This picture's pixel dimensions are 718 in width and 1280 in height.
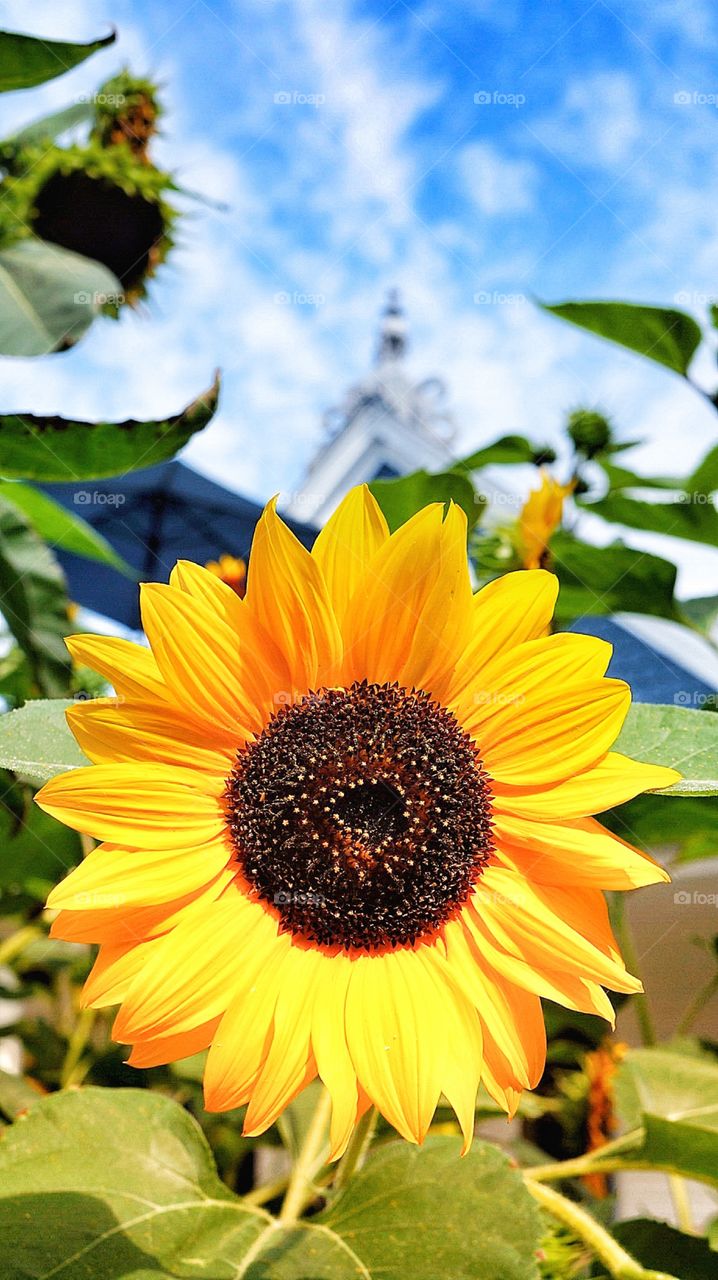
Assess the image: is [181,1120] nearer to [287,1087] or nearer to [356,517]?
[287,1087]

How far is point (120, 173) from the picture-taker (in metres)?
1.28

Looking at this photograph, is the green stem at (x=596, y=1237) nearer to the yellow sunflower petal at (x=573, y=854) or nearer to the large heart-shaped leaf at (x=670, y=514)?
the yellow sunflower petal at (x=573, y=854)

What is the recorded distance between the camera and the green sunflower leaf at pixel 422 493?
653mm

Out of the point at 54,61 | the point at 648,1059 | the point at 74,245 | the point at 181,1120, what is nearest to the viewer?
the point at 181,1120

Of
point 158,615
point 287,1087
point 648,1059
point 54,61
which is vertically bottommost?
point 648,1059

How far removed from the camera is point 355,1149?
1.74 ft

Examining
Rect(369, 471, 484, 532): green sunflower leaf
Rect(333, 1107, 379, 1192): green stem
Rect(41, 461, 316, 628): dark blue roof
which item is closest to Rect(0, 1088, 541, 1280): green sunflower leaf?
Rect(333, 1107, 379, 1192): green stem

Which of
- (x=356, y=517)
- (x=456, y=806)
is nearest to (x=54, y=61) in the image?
(x=356, y=517)

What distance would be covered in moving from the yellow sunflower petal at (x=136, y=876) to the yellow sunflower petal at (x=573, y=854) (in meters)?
0.12

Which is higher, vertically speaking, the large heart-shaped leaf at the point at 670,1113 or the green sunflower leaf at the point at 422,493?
the green sunflower leaf at the point at 422,493

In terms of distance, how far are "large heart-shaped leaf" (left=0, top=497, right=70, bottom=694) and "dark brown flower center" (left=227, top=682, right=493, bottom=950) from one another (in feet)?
0.82

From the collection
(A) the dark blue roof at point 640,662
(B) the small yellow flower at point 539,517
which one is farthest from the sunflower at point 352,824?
(A) the dark blue roof at point 640,662

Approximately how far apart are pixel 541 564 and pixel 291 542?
0.47 metres

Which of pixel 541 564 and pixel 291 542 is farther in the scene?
pixel 541 564
